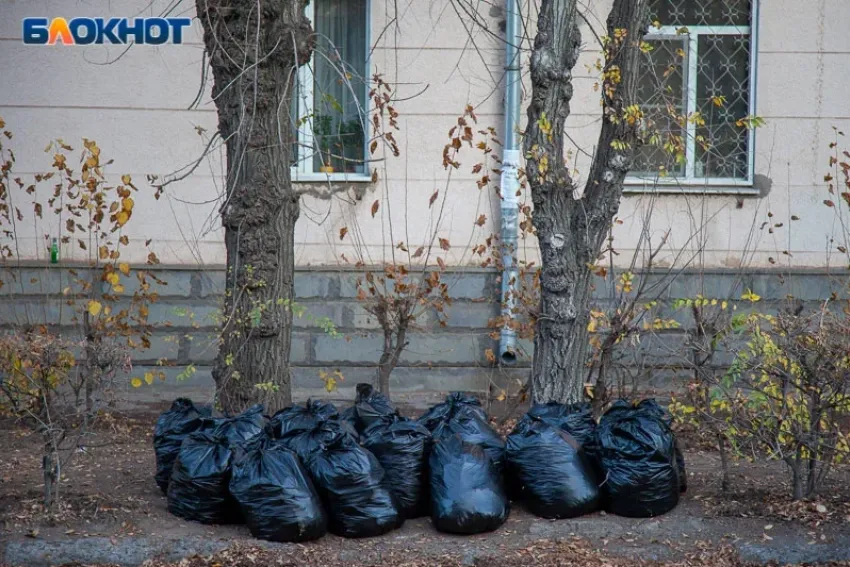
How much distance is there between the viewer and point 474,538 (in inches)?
187

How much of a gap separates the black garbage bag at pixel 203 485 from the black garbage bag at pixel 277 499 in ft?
0.40

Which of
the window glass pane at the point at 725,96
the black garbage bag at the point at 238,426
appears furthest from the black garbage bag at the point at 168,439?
the window glass pane at the point at 725,96

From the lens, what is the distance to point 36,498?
16.5ft

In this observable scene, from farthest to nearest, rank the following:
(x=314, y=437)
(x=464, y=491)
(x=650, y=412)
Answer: (x=650, y=412), (x=314, y=437), (x=464, y=491)

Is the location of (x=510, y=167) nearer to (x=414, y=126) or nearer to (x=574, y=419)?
(x=414, y=126)

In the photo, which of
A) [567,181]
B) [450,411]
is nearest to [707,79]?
[567,181]

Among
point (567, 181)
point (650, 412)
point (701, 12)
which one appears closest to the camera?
point (650, 412)

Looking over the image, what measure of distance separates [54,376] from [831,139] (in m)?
6.62

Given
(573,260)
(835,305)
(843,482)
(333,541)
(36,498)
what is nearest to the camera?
(333,541)

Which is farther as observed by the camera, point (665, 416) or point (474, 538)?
point (665, 416)

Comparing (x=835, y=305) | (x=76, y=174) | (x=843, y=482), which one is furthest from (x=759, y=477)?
(x=76, y=174)

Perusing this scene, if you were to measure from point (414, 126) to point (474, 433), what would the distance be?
3.65 m

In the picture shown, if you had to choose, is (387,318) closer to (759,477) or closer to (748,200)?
(759,477)

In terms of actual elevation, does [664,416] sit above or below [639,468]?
above
